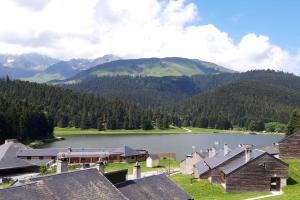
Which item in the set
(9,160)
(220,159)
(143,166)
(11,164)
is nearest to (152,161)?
(143,166)

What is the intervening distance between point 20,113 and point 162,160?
71127 mm

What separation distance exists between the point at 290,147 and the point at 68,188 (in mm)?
46935

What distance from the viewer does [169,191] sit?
38562mm

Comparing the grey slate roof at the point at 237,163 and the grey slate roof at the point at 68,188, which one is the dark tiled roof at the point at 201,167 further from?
the grey slate roof at the point at 68,188

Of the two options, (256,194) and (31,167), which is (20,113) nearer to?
(31,167)

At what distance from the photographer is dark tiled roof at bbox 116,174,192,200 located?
3509cm

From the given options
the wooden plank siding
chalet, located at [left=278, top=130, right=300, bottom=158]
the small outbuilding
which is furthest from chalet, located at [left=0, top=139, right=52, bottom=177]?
chalet, located at [left=278, top=130, right=300, bottom=158]

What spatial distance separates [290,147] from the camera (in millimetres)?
68812

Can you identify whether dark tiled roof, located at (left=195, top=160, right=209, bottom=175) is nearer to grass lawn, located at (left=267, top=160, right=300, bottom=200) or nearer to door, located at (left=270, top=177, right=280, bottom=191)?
door, located at (left=270, top=177, right=280, bottom=191)

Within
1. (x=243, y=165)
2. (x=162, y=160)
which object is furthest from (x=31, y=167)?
(x=243, y=165)

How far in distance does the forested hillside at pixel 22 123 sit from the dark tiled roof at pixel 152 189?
329ft

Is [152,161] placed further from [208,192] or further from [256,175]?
[256,175]

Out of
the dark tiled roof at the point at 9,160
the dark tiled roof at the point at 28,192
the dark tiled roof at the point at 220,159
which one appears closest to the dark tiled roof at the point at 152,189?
the dark tiled roof at the point at 28,192

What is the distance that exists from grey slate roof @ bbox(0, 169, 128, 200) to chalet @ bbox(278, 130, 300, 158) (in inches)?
1677
